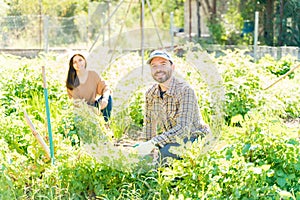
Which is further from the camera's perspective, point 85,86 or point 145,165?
point 85,86

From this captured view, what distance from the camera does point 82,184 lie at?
3.33 metres

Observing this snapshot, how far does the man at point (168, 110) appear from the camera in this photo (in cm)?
365

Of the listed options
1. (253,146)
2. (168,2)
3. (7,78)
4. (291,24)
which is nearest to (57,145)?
(253,146)

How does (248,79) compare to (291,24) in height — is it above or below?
below

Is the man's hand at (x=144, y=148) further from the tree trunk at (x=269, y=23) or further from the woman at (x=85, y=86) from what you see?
the tree trunk at (x=269, y=23)

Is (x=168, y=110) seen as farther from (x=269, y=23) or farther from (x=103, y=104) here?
(x=269, y=23)

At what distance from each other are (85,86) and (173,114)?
1451mm

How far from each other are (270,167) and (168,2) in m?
19.2

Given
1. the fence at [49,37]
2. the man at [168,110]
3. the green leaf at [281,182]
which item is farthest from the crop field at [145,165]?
the fence at [49,37]

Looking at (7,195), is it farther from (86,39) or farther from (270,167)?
(86,39)

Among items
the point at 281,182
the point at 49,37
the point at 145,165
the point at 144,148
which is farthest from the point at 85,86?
the point at 49,37

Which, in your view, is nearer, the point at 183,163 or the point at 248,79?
the point at 183,163

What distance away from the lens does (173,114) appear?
386cm

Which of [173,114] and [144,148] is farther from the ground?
[173,114]
